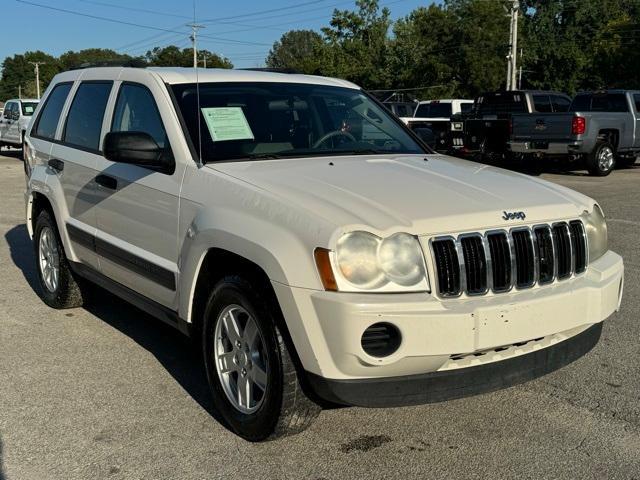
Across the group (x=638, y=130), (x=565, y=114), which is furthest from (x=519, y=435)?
(x=638, y=130)

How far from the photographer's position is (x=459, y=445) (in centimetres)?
349

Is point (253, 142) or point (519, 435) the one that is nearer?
point (519, 435)

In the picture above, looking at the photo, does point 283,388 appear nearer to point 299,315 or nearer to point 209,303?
point 299,315

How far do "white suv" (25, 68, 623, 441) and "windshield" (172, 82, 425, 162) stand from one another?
0.04 ft

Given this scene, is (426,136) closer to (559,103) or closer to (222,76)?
(222,76)

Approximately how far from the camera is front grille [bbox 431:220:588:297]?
311cm

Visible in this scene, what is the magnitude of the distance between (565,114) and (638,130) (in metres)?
2.68

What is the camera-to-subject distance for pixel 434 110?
2441cm

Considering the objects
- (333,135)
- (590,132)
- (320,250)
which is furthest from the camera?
(590,132)

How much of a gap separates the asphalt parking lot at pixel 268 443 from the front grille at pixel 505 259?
80 cm

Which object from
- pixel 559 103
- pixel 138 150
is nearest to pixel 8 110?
pixel 559 103

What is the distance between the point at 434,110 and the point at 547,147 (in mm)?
8985

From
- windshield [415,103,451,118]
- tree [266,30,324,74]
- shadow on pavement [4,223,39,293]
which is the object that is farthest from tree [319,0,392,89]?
tree [266,30,324,74]

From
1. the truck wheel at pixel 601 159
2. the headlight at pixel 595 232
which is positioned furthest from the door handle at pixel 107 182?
the truck wheel at pixel 601 159
